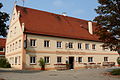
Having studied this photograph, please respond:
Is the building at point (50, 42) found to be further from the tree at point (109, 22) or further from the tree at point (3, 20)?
the tree at point (109, 22)

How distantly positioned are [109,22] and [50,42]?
45.0 feet

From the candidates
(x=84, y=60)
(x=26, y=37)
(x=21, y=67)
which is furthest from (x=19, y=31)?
(x=84, y=60)

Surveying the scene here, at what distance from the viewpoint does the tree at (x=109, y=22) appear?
19594mm

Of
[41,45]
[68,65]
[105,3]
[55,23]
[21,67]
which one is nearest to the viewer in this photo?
[105,3]

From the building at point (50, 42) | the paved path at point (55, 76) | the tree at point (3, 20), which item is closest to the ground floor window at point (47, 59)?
the building at point (50, 42)

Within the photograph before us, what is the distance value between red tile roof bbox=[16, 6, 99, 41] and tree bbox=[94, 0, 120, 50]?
12.6 meters

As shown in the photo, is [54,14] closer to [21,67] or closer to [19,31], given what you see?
[19,31]

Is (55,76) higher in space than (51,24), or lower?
lower

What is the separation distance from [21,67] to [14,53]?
232 inches

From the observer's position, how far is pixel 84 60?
35.5 metres

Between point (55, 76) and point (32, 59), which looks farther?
point (32, 59)

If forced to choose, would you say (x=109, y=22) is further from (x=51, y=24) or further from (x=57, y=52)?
(x=51, y=24)

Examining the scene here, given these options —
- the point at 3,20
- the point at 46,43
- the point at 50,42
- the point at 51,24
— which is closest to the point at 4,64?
the point at 46,43

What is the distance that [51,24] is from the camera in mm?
34219
